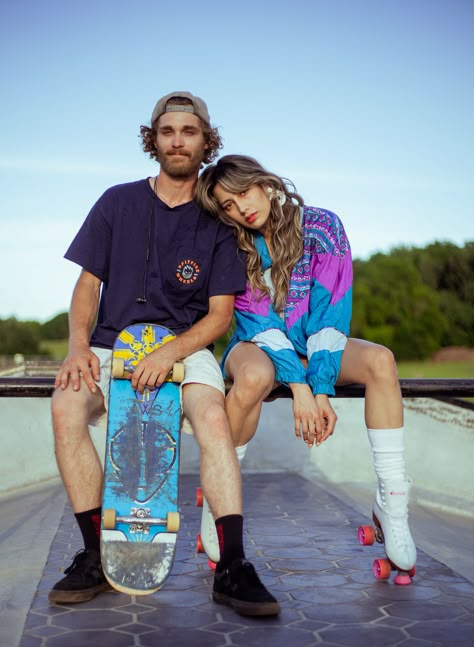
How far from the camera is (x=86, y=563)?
10.4 feet

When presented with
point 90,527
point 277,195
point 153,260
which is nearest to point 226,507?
point 90,527

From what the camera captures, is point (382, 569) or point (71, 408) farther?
point (382, 569)

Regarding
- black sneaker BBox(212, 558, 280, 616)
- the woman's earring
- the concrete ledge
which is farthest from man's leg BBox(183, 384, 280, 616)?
the concrete ledge

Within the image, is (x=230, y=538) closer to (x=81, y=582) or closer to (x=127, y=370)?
(x=81, y=582)

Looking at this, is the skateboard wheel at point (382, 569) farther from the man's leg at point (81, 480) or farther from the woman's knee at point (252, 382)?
the man's leg at point (81, 480)

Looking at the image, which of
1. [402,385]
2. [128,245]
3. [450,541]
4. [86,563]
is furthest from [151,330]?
[450,541]

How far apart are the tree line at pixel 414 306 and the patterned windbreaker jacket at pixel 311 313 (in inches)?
2398

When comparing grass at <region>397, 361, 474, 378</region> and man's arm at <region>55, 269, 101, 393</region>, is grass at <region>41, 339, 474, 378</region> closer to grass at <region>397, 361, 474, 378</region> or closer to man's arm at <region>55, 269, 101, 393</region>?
grass at <region>397, 361, 474, 378</region>

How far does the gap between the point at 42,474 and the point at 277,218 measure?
21.5ft

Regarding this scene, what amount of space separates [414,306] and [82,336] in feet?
216

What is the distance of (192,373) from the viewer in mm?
3361

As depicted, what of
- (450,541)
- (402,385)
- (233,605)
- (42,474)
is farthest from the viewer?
(42,474)

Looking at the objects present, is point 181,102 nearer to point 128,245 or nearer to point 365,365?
point 128,245

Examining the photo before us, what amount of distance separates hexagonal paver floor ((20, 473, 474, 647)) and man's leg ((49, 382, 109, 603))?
4.5 inches
